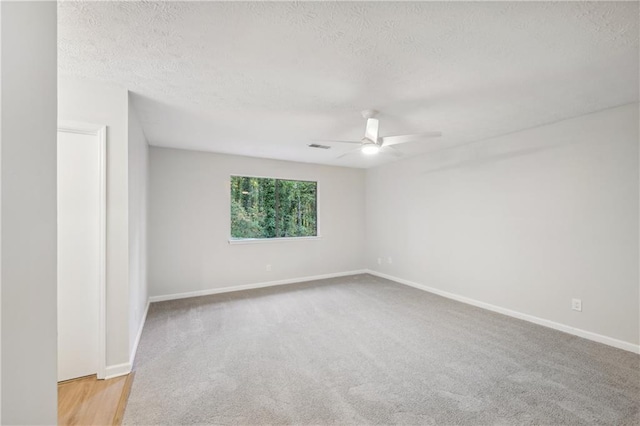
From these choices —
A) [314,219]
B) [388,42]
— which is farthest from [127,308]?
[314,219]

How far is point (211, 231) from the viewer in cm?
465

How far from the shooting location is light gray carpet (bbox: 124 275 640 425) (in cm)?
189

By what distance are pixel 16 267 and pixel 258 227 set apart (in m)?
4.61

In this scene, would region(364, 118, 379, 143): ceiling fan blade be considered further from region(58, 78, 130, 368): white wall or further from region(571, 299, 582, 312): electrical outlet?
region(571, 299, 582, 312): electrical outlet

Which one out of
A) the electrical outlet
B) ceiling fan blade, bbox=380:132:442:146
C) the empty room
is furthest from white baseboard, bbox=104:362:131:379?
the electrical outlet

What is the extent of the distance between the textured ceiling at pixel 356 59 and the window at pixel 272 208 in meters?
2.01

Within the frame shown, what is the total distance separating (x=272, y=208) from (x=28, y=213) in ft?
15.4

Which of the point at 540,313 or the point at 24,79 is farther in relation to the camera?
the point at 540,313

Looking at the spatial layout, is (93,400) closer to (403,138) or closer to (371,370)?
(371,370)

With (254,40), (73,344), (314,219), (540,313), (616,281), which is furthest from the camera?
(314,219)

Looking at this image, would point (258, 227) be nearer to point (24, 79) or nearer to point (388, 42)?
point (388, 42)

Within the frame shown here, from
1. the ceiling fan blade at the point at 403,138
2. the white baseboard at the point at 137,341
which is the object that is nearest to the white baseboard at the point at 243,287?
the white baseboard at the point at 137,341

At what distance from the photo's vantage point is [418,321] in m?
3.45

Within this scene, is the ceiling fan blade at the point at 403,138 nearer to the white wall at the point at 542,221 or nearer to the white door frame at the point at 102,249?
the white wall at the point at 542,221
